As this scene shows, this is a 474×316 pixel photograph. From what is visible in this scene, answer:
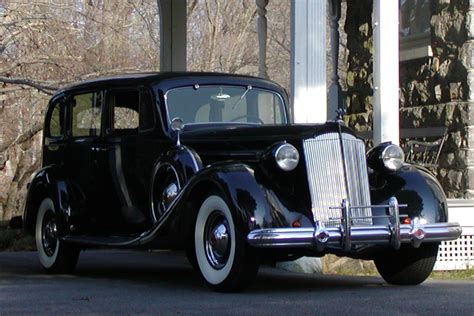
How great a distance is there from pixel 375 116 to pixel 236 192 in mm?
3366

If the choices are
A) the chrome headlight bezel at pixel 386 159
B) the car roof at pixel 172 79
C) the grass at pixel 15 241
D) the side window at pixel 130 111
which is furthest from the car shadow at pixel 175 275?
the grass at pixel 15 241

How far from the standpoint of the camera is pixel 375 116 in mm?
10906

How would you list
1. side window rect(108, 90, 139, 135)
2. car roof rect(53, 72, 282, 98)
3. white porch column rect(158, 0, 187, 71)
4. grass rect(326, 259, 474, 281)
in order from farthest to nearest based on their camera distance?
1. white porch column rect(158, 0, 187, 71)
2. grass rect(326, 259, 474, 281)
3. side window rect(108, 90, 139, 135)
4. car roof rect(53, 72, 282, 98)

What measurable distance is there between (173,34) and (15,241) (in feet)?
12.8

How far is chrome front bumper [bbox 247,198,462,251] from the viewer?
7723 mm

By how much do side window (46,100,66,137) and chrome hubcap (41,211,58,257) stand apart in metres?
0.96

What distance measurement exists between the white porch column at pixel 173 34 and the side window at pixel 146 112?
596 centimetres

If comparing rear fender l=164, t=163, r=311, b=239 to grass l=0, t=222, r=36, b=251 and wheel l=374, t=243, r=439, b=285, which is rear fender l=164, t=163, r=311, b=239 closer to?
wheel l=374, t=243, r=439, b=285

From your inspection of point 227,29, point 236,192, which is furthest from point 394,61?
point 227,29

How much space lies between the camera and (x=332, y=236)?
7836 millimetres

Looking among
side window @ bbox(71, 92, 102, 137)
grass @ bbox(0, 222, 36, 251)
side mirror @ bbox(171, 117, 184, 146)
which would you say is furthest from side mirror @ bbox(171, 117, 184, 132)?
grass @ bbox(0, 222, 36, 251)

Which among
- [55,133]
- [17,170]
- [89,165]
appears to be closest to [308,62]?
[89,165]

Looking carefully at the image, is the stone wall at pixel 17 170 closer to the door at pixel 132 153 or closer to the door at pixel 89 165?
the door at pixel 89 165

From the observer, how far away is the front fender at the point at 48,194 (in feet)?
34.1
